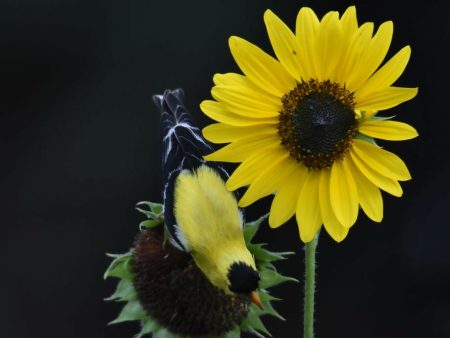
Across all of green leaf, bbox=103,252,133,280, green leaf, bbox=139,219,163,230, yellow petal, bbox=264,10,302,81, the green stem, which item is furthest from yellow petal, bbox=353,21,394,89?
green leaf, bbox=103,252,133,280

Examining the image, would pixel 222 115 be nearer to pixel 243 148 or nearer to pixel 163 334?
pixel 243 148

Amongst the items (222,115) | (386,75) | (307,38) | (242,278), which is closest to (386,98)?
(386,75)

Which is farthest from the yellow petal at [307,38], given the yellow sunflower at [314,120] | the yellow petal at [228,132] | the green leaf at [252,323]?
the green leaf at [252,323]

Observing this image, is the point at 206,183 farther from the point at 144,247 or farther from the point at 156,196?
the point at 156,196

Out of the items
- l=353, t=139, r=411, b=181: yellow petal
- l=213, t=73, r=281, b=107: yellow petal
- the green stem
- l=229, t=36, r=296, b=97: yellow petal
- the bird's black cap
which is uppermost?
l=229, t=36, r=296, b=97: yellow petal

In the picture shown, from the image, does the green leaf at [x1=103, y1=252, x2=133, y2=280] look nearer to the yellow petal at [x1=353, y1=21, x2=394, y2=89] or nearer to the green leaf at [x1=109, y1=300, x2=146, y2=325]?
the green leaf at [x1=109, y1=300, x2=146, y2=325]

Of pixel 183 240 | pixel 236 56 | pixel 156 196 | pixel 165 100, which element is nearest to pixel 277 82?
pixel 236 56

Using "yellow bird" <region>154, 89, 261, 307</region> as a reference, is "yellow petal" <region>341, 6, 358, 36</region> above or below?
above

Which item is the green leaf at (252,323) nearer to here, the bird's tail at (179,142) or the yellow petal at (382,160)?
the bird's tail at (179,142)
